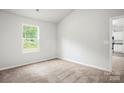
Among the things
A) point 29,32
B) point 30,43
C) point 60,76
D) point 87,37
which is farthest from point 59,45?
point 60,76

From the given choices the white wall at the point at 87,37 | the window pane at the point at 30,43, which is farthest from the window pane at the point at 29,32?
the white wall at the point at 87,37

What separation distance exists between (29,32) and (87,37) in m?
2.80

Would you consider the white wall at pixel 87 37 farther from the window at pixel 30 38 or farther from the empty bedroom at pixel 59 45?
the window at pixel 30 38

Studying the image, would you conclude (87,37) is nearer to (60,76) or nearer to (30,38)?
(60,76)

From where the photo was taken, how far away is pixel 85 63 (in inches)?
172

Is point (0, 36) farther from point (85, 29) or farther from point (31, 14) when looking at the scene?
point (85, 29)

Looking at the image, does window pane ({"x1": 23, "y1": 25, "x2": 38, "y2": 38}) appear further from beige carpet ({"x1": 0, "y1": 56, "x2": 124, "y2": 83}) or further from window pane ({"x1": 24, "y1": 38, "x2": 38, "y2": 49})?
beige carpet ({"x1": 0, "y1": 56, "x2": 124, "y2": 83})

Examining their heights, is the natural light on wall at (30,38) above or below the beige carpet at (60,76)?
above

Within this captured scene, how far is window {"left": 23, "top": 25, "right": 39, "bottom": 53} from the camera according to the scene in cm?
449

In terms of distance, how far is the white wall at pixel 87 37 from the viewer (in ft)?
11.7

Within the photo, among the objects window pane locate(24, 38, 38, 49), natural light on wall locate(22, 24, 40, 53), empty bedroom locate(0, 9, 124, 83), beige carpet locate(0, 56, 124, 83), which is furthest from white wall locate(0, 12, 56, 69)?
beige carpet locate(0, 56, 124, 83)

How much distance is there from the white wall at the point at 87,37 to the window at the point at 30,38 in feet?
4.65

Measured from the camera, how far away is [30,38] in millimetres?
4738
